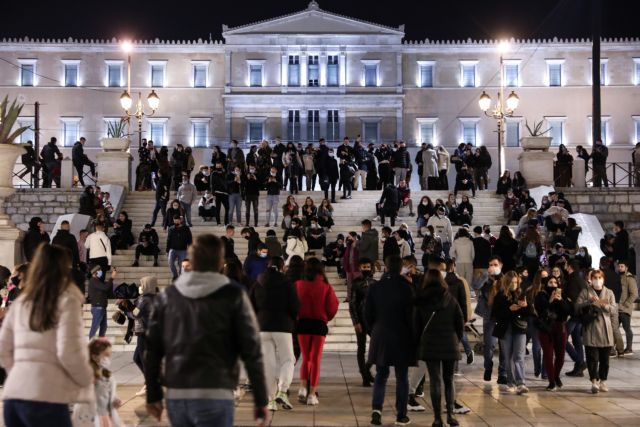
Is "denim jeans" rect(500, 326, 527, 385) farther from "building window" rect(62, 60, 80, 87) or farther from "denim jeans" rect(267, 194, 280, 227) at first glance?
"building window" rect(62, 60, 80, 87)

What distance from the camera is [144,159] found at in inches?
1051

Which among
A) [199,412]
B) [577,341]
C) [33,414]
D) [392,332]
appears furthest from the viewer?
[577,341]

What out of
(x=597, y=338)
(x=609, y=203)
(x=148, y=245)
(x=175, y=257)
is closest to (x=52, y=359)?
(x=597, y=338)

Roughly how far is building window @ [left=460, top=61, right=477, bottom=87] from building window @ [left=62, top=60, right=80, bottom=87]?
2408 centimetres

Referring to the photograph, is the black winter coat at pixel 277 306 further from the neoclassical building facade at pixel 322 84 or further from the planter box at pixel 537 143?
the neoclassical building facade at pixel 322 84

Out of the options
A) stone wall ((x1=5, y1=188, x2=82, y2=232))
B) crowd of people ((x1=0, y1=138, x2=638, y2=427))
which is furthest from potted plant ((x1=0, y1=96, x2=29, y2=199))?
stone wall ((x1=5, y1=188, x2=82, y2=232))

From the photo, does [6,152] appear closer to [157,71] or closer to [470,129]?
[157,71]

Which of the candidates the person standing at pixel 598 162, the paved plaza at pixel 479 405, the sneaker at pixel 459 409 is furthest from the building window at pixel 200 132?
the sneaker at pixel 459 409

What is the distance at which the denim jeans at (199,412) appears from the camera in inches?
185

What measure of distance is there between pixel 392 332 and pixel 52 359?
4310mm

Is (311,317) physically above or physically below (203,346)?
below

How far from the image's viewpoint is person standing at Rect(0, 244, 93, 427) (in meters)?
4.83

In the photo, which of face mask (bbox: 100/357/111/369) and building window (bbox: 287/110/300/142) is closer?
face mask (bbox: 100/357/111/369)

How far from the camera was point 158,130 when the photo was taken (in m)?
57.3
